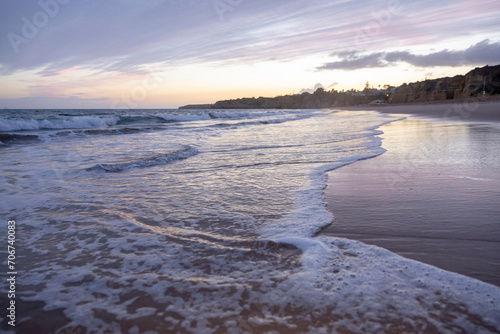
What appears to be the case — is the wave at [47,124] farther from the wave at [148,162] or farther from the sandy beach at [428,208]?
the sandy beach at [428,208]

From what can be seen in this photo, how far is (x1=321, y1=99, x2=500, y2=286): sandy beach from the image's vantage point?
2359 millimetres

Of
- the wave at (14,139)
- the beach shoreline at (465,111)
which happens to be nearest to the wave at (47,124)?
the wave at (14,139)

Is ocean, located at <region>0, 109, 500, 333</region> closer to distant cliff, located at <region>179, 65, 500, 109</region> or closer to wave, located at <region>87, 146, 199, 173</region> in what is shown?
wave, located at <region>87, 146, 199, 173</region>

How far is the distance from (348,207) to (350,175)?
1.72 metres

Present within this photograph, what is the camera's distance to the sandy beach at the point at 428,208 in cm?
236

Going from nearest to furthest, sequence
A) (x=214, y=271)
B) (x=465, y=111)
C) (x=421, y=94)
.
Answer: (x=214, y=271)
(x=465, y=111)
(x=421, y=94)

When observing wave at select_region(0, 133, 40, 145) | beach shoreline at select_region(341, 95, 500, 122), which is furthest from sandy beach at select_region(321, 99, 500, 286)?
wave at select_region(0, 133, 40, 145)

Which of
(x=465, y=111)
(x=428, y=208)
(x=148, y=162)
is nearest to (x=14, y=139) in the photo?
(x=148, y=162)

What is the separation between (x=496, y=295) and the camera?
5.90ft

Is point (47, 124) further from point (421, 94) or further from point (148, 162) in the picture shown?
point (421, 94)

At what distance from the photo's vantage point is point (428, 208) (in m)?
3.36

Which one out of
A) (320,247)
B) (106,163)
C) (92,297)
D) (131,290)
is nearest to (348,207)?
(320,247)

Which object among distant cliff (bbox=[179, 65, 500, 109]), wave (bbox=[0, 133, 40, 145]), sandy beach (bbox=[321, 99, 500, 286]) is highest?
distant cliff (bbox=[179, 65, 500, 109])

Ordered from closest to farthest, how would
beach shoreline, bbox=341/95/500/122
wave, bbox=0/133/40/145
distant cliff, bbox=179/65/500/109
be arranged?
wave, bbox=0/133/40/145 < beach shoreline, bbox=341/95/500/122 < distant cliff, bbox=179/65/500/109
